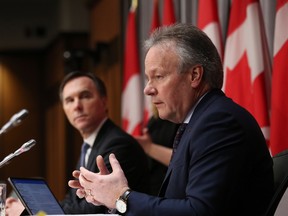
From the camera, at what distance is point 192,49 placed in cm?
233

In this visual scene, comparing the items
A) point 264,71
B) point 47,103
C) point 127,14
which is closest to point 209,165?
point 264,71

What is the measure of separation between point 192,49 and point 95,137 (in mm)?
1570

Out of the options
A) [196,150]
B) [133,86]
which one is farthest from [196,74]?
[133,86]

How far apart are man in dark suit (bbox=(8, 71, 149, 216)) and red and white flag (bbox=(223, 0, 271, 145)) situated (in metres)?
0.70

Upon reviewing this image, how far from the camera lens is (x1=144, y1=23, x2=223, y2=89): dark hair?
2328 millimetres

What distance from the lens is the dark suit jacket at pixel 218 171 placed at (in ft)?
6.68

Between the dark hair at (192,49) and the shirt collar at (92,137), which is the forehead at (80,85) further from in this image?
the dark hair at (192,49)

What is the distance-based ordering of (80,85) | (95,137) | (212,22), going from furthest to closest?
(212,22) < (80,85) < (95,137)

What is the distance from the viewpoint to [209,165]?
207 centimetres

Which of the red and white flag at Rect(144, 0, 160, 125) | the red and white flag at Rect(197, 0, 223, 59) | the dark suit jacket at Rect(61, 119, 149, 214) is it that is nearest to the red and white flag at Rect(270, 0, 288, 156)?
the dark suit jacket at Rect(61, 119, 149, 214)

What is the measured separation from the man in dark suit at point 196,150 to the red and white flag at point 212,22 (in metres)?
1.82

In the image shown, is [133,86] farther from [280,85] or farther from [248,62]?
[280,85]

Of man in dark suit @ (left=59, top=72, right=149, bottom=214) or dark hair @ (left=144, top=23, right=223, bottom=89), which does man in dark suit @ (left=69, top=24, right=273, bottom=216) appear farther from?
man in dark suit @ (left=59, top=72, right=149, bottom=214)

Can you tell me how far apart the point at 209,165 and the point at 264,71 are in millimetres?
1756
